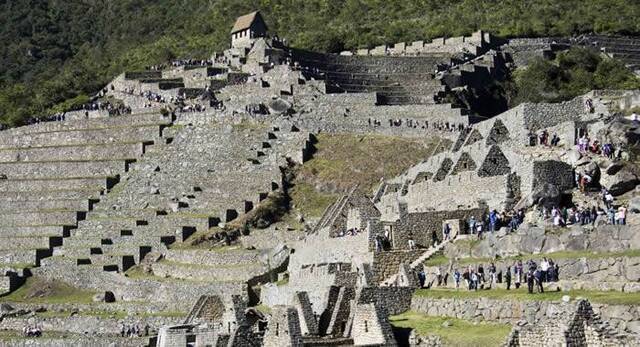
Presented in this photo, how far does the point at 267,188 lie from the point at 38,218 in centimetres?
1348

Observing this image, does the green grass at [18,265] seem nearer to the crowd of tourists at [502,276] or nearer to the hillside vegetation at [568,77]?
the hillside vegetation at [568,77]

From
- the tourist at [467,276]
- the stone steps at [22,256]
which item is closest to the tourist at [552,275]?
the tourist at [467,276]

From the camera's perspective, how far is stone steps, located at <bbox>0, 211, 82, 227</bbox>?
67375 millimetres

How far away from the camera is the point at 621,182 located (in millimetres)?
36156

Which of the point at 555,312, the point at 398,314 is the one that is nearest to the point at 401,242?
the point at 398,314

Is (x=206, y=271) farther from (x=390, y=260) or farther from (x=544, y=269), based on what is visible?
(x=544, y=269)

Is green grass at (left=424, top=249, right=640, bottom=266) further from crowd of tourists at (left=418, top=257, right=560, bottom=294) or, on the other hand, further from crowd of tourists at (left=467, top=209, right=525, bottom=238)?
crowd of tourists at (left=467, top=209, right=525, bottom=238)

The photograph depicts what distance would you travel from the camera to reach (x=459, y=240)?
35219mm

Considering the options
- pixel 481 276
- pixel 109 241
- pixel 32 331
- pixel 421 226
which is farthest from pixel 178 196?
pixel 481 276

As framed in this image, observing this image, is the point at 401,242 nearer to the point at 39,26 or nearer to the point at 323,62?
the point at 323,62

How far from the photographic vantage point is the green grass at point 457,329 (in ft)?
85.0

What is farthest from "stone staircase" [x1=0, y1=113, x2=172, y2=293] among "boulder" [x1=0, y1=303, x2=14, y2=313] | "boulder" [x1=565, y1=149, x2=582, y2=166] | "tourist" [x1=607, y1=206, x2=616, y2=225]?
"tourist" [x1=607, y1=206, x2=616, y2=225]

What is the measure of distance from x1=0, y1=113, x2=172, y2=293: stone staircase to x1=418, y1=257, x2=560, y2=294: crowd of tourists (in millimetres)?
35728

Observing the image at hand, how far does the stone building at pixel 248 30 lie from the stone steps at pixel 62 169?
2042cm
